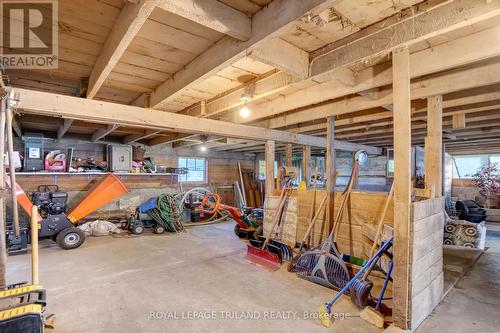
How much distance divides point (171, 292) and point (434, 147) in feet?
9.51

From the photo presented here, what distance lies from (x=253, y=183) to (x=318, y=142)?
3.64 meters

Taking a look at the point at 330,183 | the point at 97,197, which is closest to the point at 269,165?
the point at 330,183

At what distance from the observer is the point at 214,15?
51.9 inches

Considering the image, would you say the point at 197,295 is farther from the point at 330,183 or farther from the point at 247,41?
the point at 247,41

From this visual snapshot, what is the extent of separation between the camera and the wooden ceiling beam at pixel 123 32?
3.92 feet

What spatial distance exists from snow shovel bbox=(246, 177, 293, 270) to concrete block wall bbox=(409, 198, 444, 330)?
1527mm

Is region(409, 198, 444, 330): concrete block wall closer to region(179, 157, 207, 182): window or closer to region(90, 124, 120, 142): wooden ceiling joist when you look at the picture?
region(90, 124, 120, 142): wooden ceiling joist

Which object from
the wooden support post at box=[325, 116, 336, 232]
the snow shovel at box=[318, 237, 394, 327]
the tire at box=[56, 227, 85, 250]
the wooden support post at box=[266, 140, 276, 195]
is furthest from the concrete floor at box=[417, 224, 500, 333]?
the tire at box=[56, 227, 85, 250]

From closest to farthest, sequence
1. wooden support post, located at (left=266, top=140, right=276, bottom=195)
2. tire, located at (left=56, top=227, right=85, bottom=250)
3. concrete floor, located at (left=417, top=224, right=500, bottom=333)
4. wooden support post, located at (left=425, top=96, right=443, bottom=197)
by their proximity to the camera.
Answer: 1. concrete floor, located at (left=417, top=224, right=500, bottom=333)
2. wooden support post, located at (left=425, top=96, right=443, bottom=197)
3. tire, located at (left=56, top=227, right=85, bottom=250)
4. wooden support post, located at (left=266, top=140, right=276, bottom=195)

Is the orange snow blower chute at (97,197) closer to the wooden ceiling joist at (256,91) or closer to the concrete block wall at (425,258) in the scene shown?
the wooden ceiling joist at (256,91)

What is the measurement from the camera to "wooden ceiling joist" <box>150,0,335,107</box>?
122cm

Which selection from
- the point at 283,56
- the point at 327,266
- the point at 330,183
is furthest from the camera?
the point at 330,183

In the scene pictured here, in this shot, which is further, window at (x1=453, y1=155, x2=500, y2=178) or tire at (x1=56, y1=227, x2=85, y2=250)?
window at (x1=453, y1=155, x2=500, y2=178)

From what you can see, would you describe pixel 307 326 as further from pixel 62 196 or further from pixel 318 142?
pixel 62 196
